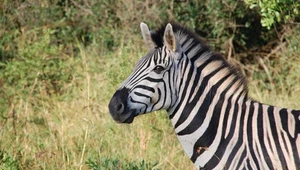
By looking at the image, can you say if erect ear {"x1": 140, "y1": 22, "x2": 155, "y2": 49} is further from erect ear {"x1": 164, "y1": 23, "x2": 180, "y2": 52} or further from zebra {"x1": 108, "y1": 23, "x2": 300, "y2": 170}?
erect ear {"x1": 164, "y1": 23, "x2": 180, "y2": 52}

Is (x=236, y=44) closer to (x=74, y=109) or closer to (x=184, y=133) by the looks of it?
(x=74, y=109)

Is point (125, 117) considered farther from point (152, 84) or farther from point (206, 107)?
point (206, 107)

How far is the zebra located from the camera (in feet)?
18.8

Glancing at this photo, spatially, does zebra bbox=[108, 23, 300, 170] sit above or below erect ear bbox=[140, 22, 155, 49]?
below

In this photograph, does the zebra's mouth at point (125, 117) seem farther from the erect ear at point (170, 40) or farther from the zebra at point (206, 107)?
the erect ear at point (170, 40)

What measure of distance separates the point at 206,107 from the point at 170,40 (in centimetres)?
65

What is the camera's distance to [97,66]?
37.8ft

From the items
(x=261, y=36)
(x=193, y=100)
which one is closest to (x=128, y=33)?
(x=261, y=36)

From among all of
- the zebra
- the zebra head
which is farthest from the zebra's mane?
the zebra head

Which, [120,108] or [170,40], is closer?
[120,108]

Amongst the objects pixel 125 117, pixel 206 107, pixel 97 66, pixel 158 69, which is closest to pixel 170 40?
pixel 158 69

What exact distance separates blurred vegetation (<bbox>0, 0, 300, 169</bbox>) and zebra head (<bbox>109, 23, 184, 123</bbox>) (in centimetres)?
66

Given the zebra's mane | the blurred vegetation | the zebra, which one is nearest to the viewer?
the zebra

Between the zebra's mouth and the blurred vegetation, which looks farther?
the blurred vegetation
